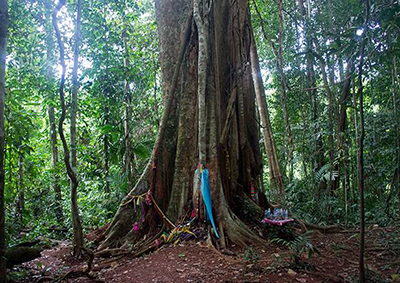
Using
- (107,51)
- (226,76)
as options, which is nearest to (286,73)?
(226,76)

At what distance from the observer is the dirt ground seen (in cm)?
326

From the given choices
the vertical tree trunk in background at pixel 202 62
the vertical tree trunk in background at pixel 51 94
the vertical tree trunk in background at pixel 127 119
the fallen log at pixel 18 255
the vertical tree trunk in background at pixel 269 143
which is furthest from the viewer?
the vertical tree trunk in background at pixel 127 119

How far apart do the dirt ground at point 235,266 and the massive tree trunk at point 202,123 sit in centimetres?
46

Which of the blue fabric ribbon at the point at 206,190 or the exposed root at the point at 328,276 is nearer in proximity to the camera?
the exposed root at the point at 328,276

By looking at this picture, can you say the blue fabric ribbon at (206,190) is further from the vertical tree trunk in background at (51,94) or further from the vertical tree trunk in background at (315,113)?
the vertical tree trunk in background at (315,113)

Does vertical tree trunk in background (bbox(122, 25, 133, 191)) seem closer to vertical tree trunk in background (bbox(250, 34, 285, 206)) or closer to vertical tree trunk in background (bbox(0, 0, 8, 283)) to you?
vertical tree trunk in background (bbox(250, 34, 285, 206))

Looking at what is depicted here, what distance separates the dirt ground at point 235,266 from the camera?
3.26 m

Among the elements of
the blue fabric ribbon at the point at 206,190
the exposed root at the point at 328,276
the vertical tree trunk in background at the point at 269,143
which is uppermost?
the vertical tree trunk in background at the point at 269,143

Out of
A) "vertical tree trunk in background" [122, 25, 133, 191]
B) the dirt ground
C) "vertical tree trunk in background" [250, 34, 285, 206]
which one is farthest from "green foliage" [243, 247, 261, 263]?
"vertical tree trunk in background" [122, 25, 133, 191]

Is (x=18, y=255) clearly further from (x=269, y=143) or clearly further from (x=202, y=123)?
(x=269, y=143)

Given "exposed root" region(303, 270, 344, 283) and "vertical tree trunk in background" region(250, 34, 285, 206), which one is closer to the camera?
"exposed root" region(303, 270, 344, 283)

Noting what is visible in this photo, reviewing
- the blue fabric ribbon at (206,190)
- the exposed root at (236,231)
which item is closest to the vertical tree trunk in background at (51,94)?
the blue fabric ribbon at (206,190)

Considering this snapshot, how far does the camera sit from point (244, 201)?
5.24m

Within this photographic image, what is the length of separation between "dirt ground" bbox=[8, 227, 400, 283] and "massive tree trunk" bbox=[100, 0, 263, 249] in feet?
1.52
